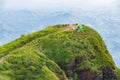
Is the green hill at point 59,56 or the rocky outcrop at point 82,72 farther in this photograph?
the rocky outcrop at point 82,72

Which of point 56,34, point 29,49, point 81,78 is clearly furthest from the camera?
point 56,34

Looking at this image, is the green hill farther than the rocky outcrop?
No

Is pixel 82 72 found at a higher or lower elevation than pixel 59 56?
lower

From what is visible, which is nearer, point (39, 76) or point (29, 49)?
point (39, 76)

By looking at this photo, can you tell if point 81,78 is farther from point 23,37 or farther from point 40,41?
point 23,37

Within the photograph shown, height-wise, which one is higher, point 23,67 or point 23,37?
point 23,37

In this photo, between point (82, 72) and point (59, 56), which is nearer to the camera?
point (59, 56)

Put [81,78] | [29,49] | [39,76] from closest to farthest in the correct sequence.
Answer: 1. [39,76]
2. [29,49]
3. [81,78]

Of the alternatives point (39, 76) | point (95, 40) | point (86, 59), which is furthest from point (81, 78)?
point (39, 76)
